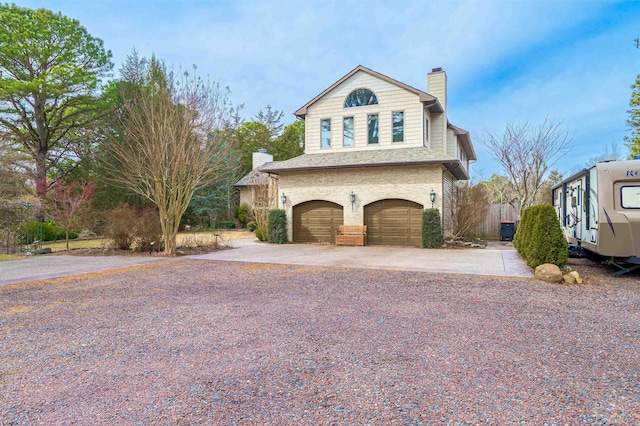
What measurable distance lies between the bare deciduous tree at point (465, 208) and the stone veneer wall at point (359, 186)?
165 centimetres

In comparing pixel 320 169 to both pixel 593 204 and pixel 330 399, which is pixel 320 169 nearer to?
pixel 593 204

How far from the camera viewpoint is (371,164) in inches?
599

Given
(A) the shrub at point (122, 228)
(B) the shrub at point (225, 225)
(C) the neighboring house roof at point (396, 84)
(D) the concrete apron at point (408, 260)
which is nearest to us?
(D) the concrete apron at point (408, 260)

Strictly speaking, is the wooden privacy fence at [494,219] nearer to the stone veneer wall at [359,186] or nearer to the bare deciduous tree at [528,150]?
the bare deciduous tree at [528,150]

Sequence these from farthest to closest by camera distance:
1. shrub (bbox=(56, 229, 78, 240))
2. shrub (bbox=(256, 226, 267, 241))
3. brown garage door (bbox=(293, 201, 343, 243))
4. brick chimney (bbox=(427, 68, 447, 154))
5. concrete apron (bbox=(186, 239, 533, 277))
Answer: shrub (bbox=(56, 229, 78, 240))
shrub (bbox=(256, 226, 267, 241))
brick chimney (bbox=(427, 68, 447, 154))
brown garage door (bbox=(293, 201, 343, 243))
concrete apron (bbox=(186, 239, 533, 277))

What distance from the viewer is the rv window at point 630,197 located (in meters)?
7.87

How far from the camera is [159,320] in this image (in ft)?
16.6

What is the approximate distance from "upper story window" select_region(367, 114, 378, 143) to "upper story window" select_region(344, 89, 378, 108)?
0.63 meters

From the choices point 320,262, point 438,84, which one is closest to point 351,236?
point 320,262

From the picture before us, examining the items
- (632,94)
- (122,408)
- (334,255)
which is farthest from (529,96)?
(122,408)

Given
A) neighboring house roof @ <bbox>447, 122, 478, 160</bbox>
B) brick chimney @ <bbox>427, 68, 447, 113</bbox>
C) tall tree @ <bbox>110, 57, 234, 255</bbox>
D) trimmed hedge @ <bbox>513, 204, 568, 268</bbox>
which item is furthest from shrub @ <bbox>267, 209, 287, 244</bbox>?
trimmed hedge @ <bbox>513, 204, 568, 268</bbox>

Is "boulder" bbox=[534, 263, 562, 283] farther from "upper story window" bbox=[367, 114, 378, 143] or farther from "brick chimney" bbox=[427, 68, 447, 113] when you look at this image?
"brick chimney" bbox=[427, 68, 447, 113]

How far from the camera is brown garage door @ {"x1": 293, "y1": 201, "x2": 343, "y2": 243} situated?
16.8 meters

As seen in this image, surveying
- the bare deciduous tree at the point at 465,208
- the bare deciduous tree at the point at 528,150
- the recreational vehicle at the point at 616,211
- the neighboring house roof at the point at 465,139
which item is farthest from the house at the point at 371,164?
the recreational vehicle at the point at 616,211
